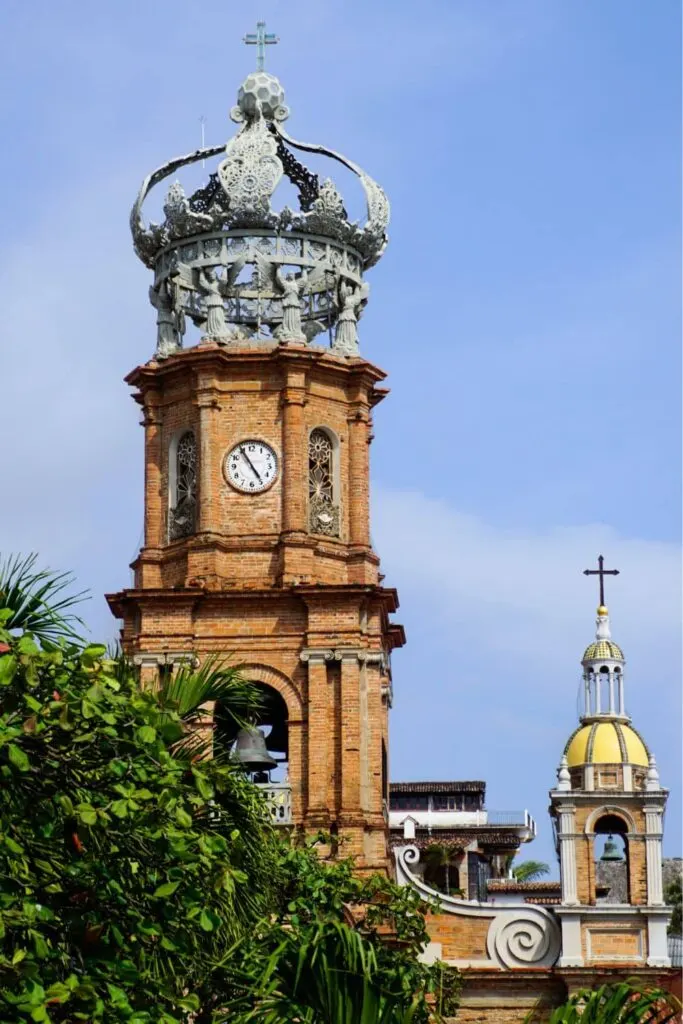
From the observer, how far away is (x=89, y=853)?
957 inches

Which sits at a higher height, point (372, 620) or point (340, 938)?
point (372, 620)

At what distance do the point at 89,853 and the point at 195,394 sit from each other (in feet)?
89.3

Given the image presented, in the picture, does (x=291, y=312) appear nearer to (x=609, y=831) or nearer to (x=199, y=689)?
(x=609, y=831)

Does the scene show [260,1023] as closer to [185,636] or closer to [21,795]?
Answer: [21,795]

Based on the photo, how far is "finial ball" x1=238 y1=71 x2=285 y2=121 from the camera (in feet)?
Answer: 173

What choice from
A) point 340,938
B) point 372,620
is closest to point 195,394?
point 372,620

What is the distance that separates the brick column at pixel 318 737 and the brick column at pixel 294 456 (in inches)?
91.3

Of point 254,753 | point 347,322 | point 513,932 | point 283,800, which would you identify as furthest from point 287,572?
point 254,753

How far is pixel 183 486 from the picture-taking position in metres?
51.5

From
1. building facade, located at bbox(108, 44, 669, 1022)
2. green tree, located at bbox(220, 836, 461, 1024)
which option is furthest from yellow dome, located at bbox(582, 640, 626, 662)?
green tree, located at bbox(220, 836, 461, 1024)

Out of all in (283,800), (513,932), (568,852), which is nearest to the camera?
(283,800)

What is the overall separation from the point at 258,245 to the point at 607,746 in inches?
454

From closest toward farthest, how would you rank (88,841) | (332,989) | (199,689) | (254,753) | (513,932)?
(88,841), (332,989), (199,689), (254,753), (513,932)

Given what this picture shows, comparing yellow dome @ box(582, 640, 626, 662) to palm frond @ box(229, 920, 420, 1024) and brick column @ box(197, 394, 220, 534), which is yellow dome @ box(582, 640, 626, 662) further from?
palm frond @ box(229, 920, 420, 1024)
